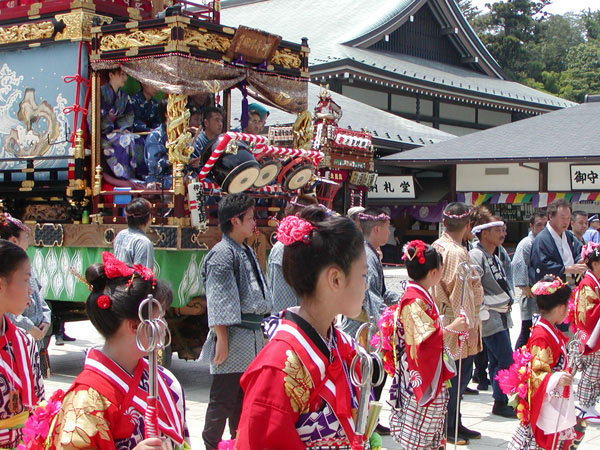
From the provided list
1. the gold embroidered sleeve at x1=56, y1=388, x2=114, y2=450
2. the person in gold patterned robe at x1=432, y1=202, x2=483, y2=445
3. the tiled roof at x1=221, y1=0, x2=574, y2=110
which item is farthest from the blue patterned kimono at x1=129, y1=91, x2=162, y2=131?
the tiled roof at x1=221, y1=0, x2=574, y2=110

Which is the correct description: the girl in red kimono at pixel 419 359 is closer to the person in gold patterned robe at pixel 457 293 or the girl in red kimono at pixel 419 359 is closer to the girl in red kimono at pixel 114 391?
the person in gold patterned robe at pixel 457 293

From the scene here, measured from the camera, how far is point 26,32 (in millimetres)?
7730

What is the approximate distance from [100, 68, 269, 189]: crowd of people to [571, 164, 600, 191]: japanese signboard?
11008 mm

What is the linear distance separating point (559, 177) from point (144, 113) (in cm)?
1166

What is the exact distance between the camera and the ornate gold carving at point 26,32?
7.55m

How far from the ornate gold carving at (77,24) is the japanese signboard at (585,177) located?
11966 millimetres

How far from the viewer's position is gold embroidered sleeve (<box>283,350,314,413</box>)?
208 centimetres

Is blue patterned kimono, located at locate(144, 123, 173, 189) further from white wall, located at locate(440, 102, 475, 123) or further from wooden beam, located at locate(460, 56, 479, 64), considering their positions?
wooden beam, located at locate(460, 56, 479, 64)

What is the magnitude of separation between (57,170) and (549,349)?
513 centimetres

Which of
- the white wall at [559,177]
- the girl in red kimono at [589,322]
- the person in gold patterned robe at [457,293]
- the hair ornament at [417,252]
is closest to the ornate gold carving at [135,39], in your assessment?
the person in gold patterned robe at [457,293]

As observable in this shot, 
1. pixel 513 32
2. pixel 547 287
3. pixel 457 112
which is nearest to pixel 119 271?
pixel 547 287

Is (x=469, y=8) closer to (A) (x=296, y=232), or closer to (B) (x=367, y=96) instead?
(B) (x=367, y=96)

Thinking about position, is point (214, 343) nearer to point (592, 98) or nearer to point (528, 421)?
point (528, 421)

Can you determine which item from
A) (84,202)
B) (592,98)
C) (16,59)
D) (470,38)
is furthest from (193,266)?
(470,38)
